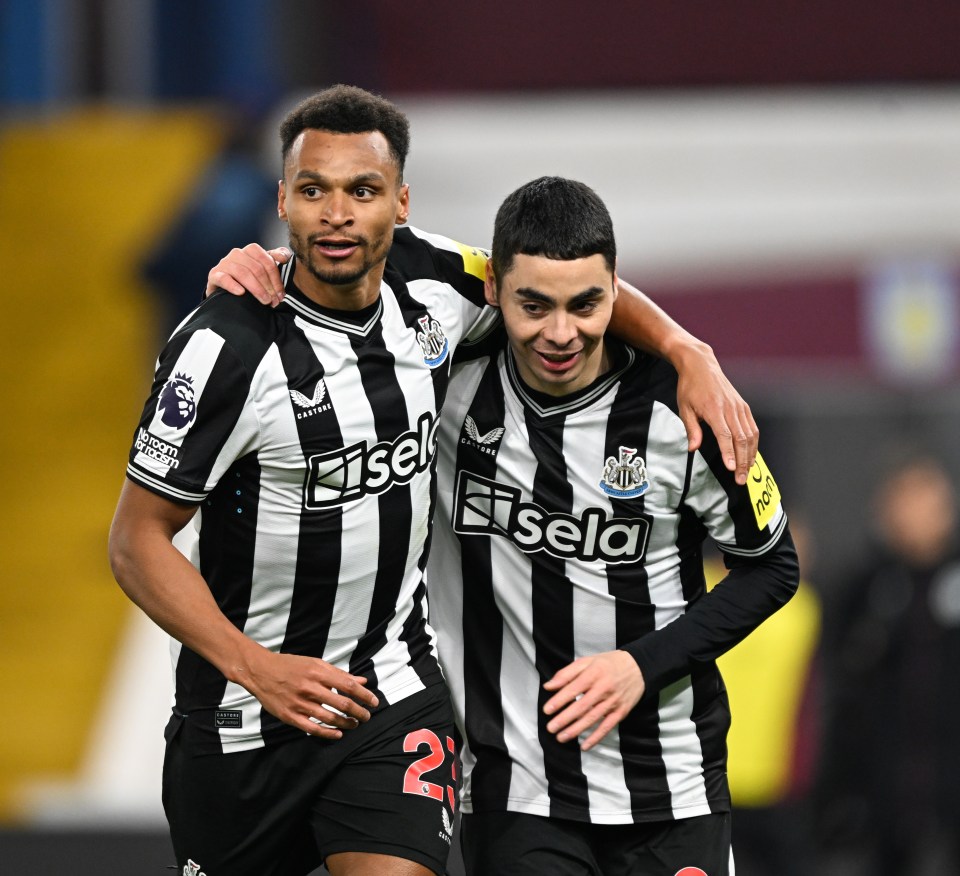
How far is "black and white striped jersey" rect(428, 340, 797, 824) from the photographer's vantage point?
3.85 meters

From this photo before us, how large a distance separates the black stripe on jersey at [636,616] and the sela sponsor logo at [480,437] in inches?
10.0

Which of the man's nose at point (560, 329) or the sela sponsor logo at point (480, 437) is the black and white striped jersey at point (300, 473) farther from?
the man's nose at point (560, 329)

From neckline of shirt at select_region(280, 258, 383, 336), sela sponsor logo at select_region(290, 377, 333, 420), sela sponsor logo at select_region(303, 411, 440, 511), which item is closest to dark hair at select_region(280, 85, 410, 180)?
neckline of shirt at select_region(280, 258, 383, 336)

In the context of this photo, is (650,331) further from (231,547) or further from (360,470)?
(231,547)

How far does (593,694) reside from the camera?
3721 mm

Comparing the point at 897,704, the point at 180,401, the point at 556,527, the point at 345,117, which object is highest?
the point at 345,117

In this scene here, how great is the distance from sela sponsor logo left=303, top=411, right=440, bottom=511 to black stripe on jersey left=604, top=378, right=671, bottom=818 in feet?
1.56

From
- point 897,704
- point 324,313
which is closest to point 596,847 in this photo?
point 324,313

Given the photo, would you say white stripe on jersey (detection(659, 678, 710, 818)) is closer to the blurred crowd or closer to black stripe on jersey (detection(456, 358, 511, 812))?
black stripe on jersey (detection(456, 358, 511, 812))

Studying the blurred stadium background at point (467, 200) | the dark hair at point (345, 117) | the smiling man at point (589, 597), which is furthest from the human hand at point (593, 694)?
the blurred stadium background at point (467, 200)

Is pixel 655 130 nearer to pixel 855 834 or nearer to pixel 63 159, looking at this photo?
pixel 63 159

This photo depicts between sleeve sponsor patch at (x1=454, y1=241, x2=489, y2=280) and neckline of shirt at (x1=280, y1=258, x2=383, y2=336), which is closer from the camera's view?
neckline of shirt at (x1=280, y1=258, x2=383, y2=336)

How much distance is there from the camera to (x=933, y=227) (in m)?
11.2

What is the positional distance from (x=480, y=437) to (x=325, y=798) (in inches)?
34.9
